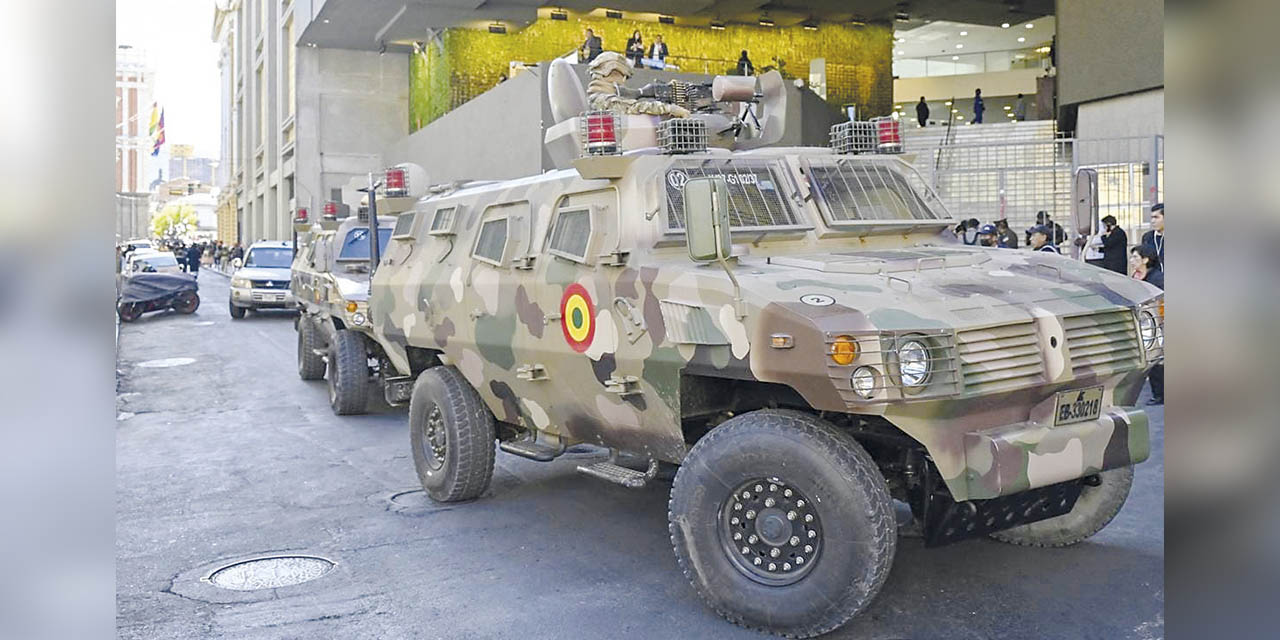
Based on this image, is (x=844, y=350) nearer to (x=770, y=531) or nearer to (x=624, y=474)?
(x=770, y=531)

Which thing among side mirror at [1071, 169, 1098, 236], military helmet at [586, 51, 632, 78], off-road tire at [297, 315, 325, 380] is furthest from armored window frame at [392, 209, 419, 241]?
off-road tire at [297, 315, 325, 380]

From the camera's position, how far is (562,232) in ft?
20.2

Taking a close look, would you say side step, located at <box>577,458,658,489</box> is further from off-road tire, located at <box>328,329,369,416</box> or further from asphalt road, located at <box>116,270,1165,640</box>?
off-road tire, located at <box>328,329,369,416</box>

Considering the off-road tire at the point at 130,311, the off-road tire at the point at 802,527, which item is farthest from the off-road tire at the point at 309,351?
the off-road tire at the point at 130,311

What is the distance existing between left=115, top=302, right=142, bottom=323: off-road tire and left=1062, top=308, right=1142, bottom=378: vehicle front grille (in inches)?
829

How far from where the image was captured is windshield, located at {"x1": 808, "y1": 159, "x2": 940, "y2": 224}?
602 cm

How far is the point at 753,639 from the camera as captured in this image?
458 centimetres

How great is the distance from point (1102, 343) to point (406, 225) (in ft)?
17.6

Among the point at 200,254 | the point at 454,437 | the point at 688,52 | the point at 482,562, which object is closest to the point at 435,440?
the point at 454,437

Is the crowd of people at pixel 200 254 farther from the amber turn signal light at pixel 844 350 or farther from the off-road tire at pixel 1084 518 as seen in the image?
the amber turn signal light at pixel 844 350
